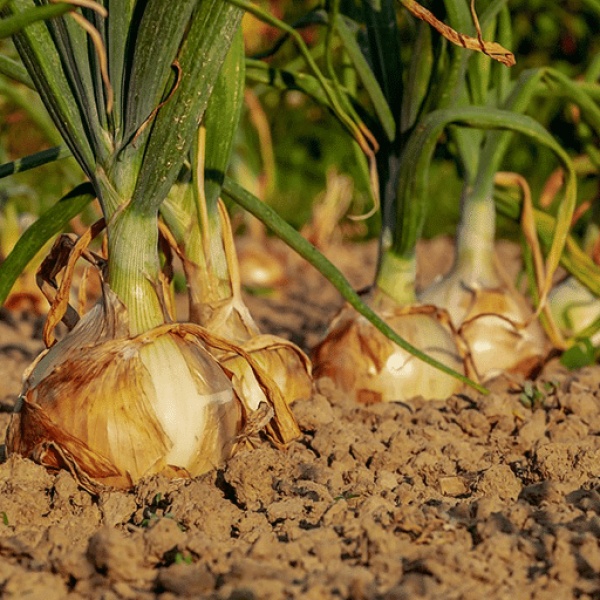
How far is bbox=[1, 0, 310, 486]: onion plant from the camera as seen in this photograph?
4.32ft

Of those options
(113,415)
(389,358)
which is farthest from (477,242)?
(113,415)

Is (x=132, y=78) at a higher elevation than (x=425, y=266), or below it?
higher

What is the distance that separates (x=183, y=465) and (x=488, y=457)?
1.53 feet

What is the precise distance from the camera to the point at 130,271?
1393mm

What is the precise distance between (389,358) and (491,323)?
27 centimetres

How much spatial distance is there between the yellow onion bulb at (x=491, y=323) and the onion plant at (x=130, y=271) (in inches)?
26.0

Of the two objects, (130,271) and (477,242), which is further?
(477,242)

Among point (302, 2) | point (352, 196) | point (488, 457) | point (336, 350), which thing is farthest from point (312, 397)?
point (302, 2)

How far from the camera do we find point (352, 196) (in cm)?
457

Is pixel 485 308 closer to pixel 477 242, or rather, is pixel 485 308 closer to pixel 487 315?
pixel 487 315

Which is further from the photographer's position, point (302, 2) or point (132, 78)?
point (302, 2)

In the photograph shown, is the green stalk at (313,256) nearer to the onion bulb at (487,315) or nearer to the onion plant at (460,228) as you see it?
the onion plant at (460,228)

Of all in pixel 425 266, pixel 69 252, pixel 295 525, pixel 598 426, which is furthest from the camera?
pixel 425 266

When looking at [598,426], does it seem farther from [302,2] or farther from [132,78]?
[302,2]
